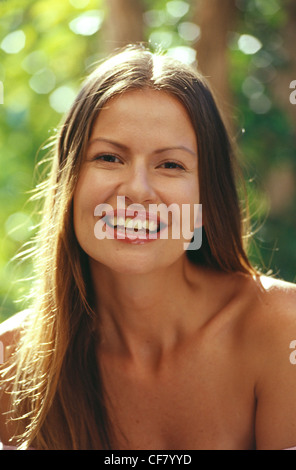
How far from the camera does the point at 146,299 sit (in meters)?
2.12

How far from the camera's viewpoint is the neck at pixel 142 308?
211 cm

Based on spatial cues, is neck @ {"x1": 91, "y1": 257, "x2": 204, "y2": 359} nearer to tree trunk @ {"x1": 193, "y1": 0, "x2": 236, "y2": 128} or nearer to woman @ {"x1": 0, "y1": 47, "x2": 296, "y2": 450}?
woman @ {"x1": 0, "y1": 47, "x2": 296, "y2": 450}

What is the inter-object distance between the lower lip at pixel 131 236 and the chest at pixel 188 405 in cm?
47

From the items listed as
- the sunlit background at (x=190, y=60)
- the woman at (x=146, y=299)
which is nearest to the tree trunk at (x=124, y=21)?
the sunlit background at (x=190, y=60)

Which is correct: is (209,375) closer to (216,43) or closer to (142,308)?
(142,308)

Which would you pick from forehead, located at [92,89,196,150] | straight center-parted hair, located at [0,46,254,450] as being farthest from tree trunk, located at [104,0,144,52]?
forehead, located at [92,89,196,150]

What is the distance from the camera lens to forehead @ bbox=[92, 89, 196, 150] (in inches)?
73.3

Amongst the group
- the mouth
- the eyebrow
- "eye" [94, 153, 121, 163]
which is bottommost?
the mouth

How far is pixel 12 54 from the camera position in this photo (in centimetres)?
462

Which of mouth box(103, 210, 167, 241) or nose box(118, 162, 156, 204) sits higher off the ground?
nose box(118, 162, 156, 204)

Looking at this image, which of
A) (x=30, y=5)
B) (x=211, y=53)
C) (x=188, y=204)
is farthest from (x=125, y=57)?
(x=30, y=5)

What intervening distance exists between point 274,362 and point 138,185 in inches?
27.7

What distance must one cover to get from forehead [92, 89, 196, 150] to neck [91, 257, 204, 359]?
47 cm

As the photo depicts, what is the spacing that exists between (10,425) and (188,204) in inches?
37.8
